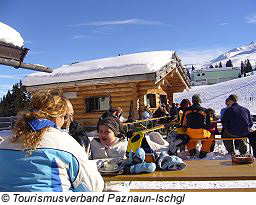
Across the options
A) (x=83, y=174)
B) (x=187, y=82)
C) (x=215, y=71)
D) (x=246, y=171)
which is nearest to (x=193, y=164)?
(x=246, y=171)

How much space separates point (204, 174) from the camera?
119 inches

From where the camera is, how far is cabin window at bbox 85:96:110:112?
576 inches

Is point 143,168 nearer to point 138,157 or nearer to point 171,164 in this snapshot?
point 138,157

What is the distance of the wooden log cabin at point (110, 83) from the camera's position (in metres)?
13.0

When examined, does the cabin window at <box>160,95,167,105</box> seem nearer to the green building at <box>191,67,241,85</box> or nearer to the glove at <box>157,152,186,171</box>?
the glove at <box>157,152,186,171</box>

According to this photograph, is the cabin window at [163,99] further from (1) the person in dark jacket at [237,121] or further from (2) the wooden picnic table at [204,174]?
(2) the wooden picnic table at [204,174]

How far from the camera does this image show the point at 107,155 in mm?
4000

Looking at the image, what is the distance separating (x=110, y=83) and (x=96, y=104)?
2060 mm

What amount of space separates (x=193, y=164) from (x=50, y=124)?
195 cm

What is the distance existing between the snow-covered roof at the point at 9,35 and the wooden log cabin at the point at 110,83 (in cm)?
815

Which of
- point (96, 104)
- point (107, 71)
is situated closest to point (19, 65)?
point (107, 71)
